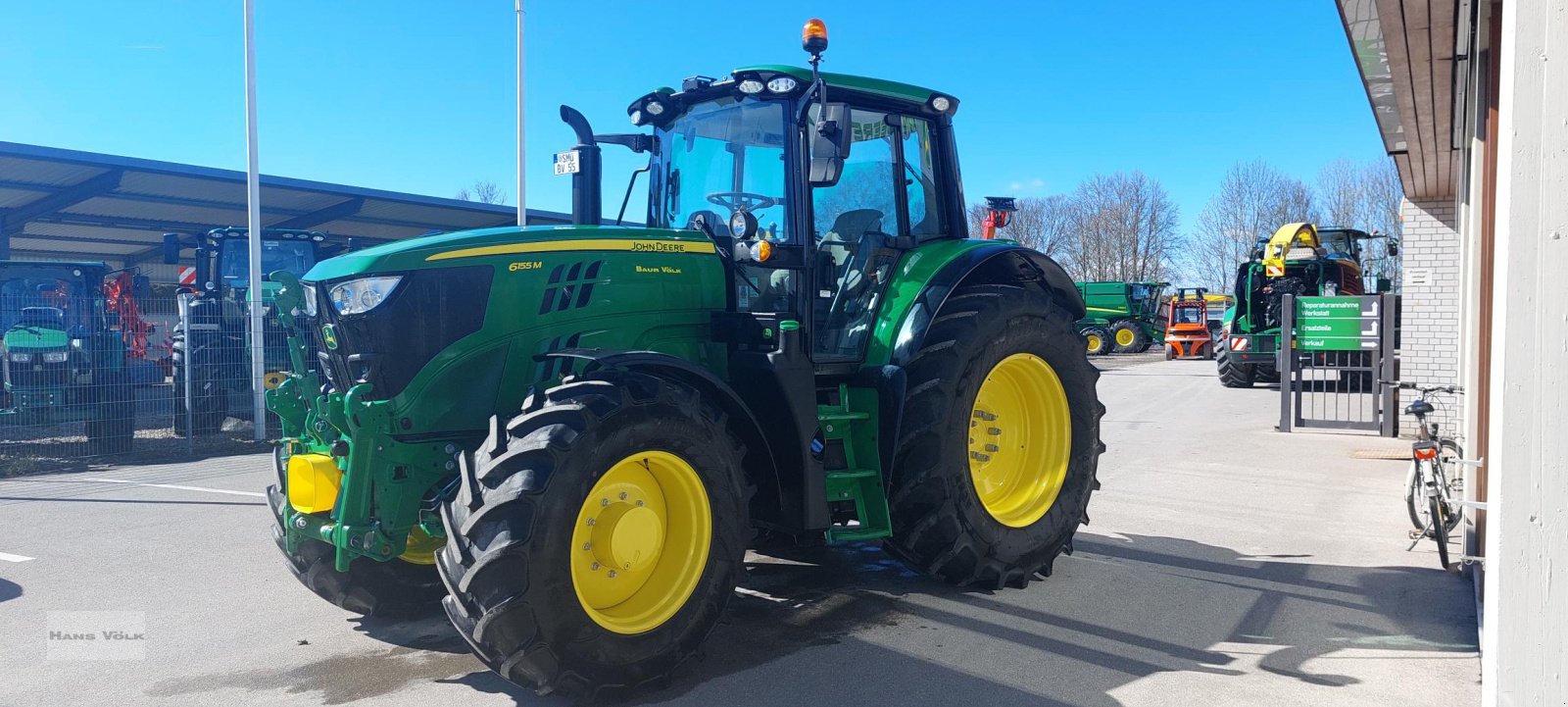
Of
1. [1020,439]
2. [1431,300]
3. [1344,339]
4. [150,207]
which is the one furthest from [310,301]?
[150,207]

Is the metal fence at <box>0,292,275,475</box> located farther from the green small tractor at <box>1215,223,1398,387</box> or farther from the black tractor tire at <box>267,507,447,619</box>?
the green small tractor at <box>1215,223,1398,387</box>

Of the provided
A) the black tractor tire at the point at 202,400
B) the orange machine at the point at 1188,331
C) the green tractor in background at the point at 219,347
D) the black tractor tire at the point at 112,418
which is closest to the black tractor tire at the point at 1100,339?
the orange machine at the point at 1188,331

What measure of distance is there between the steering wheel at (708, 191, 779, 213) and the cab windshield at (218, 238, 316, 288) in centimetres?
1003

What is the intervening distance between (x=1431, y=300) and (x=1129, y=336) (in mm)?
22732

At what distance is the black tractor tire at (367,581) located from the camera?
461 cm

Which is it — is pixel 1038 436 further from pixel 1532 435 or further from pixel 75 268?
pixel 75 268

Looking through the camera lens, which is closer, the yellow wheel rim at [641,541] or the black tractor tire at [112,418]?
the yellow wheel rim at [641,541]

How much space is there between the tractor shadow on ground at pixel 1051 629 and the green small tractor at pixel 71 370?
8669mm

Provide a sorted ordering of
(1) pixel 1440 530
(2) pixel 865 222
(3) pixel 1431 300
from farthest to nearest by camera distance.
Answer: (3) pixel 1431 300 < (1) pixel 1440 530 < (2) pixel 865 222

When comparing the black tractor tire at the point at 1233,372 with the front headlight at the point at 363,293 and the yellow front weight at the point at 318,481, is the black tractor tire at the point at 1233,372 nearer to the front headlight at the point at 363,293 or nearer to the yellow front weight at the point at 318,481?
the front headlight at the point at 363,293

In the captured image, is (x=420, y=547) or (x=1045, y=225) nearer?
(x=420, y=547)

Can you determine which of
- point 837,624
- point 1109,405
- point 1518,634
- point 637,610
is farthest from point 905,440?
point 1109,405

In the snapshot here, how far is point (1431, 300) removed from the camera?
11555 millimetres

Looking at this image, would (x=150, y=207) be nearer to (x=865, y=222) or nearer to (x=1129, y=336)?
(x=865, y=222)
